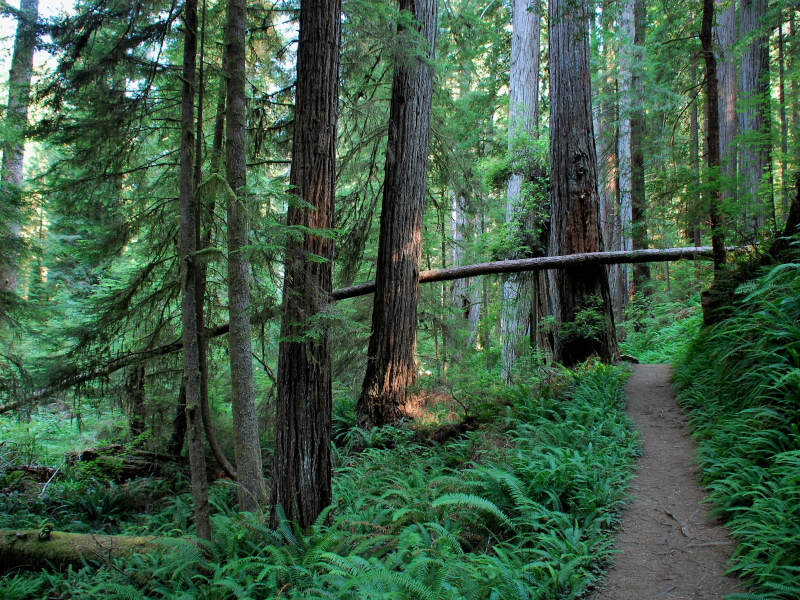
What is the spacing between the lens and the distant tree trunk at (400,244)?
280 inches

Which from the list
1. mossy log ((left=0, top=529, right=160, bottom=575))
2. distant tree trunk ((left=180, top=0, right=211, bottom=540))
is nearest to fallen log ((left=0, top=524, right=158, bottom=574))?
mossy log ((left=0, top=529, right=160, bottom=575))

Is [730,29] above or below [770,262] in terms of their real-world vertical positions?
above

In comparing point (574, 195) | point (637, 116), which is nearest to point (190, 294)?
point (574, 195)

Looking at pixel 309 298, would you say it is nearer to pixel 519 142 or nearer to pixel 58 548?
pixel 58 548

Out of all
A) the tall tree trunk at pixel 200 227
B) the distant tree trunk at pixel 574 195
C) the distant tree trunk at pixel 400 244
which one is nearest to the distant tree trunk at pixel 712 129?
the distant tree trunk at pixel 574 195

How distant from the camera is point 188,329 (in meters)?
4.46

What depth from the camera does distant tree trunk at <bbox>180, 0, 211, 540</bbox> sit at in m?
4.35

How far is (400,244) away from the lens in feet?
24.0

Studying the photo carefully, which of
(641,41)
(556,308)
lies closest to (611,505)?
(556,308)

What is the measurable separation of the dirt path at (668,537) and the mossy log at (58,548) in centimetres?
439

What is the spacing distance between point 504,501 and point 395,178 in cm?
518

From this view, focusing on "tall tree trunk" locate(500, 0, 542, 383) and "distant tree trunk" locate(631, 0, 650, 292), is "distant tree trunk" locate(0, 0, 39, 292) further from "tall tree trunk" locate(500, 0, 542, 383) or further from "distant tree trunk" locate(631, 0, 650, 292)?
"distant tree trunk" locate(631, 0, 650, 292)

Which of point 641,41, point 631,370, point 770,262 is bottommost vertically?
point 631,370

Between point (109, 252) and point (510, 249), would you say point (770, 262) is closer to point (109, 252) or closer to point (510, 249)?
point (510, 249)
